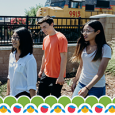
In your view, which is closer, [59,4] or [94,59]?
[94,59]

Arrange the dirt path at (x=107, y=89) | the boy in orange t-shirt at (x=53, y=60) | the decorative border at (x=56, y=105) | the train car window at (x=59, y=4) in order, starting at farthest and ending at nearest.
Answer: the train car window at (x=59, y=4), the dirt path at (x=107, y=89), the boy in orange t-shirt at (x=53, y=60), the decorative border at (x=56, y=105)

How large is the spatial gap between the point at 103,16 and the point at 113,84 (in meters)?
3.03

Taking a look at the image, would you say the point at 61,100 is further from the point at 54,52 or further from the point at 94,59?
the point at 54,52

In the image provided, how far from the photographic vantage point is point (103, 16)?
744 centimetres

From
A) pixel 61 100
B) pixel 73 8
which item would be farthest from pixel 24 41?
pixel 73 8

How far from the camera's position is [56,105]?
240cm

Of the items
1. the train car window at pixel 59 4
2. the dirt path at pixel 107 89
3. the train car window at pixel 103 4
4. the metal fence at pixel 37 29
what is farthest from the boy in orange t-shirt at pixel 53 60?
the train car window at pixel 103 4

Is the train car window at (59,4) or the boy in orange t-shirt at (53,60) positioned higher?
the train car window at (59,4)

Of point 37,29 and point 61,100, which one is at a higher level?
point 37,29

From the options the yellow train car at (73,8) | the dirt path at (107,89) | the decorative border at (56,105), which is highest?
the yellow train car at (73,8)

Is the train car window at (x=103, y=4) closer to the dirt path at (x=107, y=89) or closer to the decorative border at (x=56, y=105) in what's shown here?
the dirt path at (x=107, y=89)

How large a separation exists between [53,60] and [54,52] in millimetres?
142

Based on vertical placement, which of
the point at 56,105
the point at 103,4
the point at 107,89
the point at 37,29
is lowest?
the point at 107,89

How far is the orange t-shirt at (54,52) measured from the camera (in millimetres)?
3293
